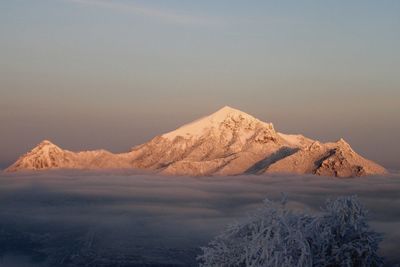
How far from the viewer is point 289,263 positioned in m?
43.7

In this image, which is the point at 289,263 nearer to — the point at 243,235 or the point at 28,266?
the point at 243,235

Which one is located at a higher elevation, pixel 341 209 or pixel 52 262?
pixel 341 209

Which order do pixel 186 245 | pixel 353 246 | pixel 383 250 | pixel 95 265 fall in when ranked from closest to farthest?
1. pixel 353 246
2. pixel 383 250
3. pixel 95 265
4. pixel 186 245

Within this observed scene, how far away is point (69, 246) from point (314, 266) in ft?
526

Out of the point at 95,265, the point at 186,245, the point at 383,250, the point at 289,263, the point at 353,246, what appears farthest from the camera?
the point at 186,245

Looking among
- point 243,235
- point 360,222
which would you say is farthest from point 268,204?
point 360,222

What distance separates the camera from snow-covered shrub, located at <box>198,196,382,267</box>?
148ft

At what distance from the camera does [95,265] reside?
567 ft

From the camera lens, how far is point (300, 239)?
1770 inches

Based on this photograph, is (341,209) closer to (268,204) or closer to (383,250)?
(268,204)

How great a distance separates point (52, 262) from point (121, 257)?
1633 cm

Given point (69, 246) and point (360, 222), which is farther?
point (69, 246)

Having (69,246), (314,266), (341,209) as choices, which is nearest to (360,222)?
(341,209)

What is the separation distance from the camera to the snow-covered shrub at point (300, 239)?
45.0 m
